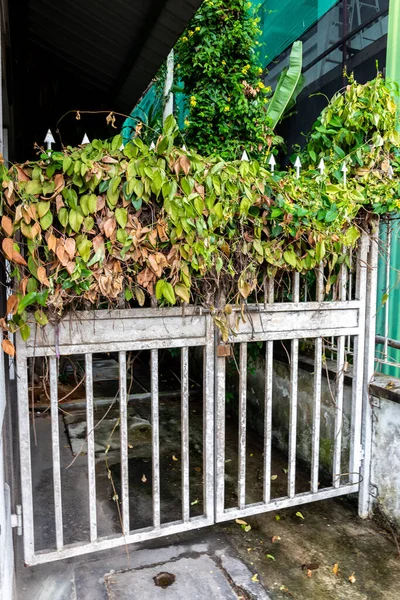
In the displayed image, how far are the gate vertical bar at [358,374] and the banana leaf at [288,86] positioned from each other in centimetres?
367

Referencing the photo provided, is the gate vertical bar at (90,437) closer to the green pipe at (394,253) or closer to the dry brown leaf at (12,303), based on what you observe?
the dry brown leaf at (12,303)

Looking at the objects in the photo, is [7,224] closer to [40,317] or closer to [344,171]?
[40,317]

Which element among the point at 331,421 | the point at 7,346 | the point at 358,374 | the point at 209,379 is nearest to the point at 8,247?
the point at 7,346

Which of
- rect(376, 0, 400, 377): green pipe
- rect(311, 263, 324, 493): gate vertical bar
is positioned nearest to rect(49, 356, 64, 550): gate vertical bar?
rect(311, 263, 324, 493): gate vertical bar

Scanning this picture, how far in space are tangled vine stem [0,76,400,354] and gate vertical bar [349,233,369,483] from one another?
0.58 ft

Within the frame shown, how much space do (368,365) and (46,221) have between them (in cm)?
223

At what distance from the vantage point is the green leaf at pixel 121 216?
2.16 metres

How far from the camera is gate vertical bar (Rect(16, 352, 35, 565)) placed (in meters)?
2.21

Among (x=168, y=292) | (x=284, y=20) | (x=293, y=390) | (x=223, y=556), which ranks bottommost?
(x=223, y=556)

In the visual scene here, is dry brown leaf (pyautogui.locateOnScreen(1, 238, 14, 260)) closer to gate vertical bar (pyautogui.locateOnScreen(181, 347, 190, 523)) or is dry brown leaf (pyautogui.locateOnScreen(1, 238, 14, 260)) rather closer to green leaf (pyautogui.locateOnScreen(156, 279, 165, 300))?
green leaf (pyautogui.locateOnScreen(156, 279, 165, 300))

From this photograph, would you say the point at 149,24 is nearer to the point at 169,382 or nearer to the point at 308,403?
the point at 308,403

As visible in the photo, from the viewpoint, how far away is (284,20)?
6.58 m

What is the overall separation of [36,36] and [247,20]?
2805mm

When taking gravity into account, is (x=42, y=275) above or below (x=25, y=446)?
above
